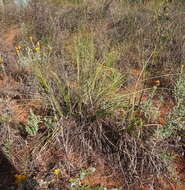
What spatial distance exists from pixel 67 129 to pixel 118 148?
1.38ft

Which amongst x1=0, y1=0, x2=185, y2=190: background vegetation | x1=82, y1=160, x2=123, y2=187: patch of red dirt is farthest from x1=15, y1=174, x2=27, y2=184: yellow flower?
x1=82, y1=160, x2=123, y2=187: patch of red dirt

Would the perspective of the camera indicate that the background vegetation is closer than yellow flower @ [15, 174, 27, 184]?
No

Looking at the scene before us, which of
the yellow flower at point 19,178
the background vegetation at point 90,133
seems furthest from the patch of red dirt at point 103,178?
the yellow flower at point 19,178

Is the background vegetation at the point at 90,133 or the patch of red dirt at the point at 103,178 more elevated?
the background vegetation at the point at 90,133

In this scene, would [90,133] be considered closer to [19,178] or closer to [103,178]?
[103,178]

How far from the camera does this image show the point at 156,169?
1.18 meters

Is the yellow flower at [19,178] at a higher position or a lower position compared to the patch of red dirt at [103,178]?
higher

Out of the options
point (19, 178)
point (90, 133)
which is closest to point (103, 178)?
point (90, 133)

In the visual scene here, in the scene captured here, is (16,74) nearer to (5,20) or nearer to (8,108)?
(8,108)

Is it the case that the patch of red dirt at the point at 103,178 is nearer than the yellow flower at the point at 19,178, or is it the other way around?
the yellow flower at the point at 19,178

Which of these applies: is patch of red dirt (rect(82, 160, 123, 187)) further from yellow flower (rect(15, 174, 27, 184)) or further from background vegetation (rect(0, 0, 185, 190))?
yellow flower (rect(15, 174, 27, 184))

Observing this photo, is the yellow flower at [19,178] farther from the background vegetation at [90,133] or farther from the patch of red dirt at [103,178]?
the patch of red dirt at [103,178]

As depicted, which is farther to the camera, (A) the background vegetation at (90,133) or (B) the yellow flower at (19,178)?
(A) the background vegetation at (90,133)

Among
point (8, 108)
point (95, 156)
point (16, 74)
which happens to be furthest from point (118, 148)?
point (16, 74)
